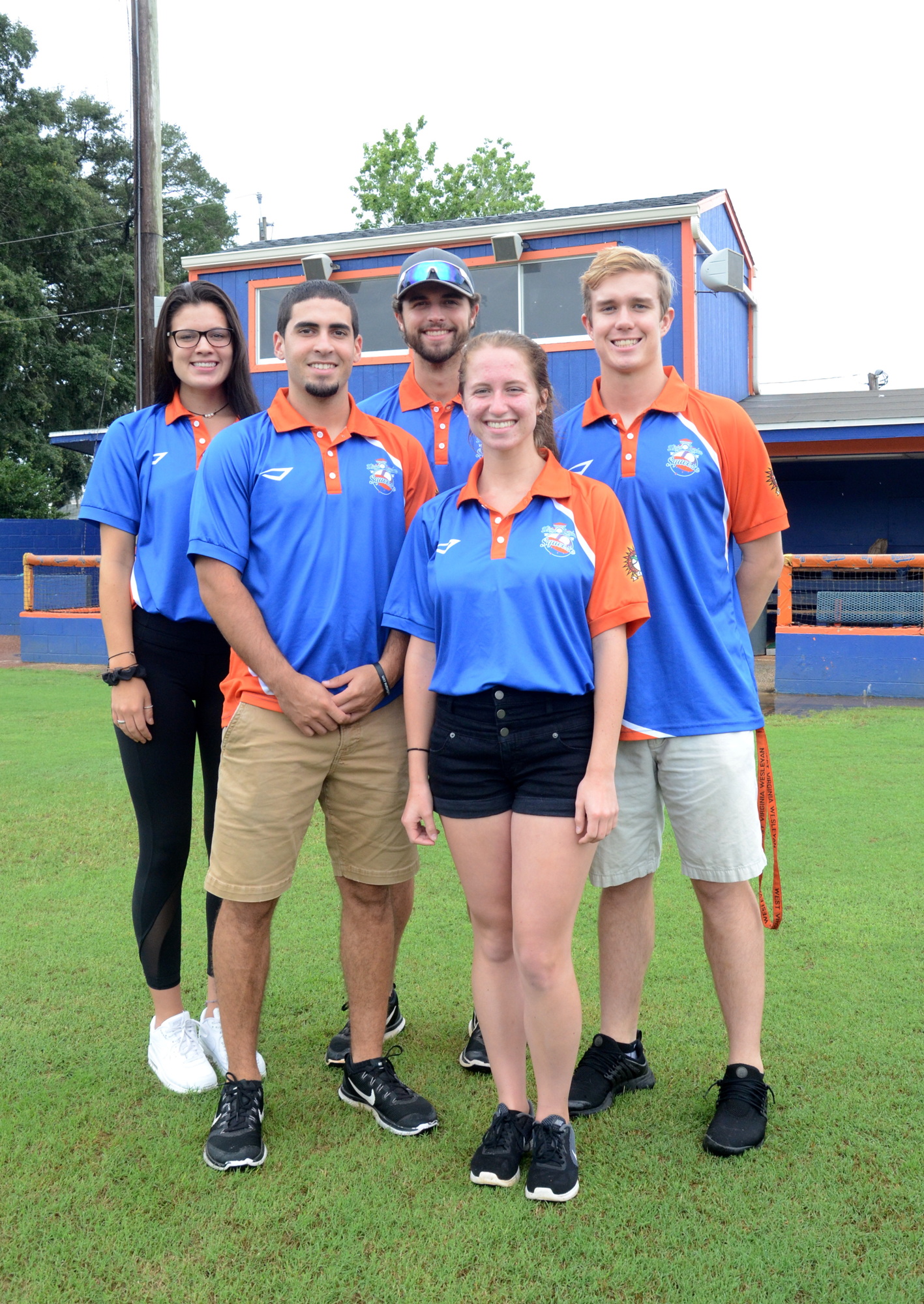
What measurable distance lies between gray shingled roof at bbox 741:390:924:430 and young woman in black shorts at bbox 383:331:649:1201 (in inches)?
423

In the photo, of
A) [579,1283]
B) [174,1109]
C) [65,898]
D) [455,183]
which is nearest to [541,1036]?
[579,1283]

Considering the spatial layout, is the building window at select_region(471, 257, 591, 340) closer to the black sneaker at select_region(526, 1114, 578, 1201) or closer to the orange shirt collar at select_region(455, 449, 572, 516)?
the orange shirt collar at select_region(455, 449, 572, 516)

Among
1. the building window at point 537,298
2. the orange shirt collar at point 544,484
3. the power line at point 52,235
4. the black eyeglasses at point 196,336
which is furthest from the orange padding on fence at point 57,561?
the power line at point 52,235

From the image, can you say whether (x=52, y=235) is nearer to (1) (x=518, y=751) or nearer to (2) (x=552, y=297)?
(2) (x=552, y=297)

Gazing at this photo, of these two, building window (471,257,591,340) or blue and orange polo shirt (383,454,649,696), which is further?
building window (471,257,591,340)

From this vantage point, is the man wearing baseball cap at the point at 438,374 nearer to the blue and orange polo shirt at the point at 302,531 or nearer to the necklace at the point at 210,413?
the blue and orange polo shirt at the point at 302,531

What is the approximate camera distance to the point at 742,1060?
271 cm

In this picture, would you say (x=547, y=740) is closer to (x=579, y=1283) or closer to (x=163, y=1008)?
(x=579, y=1283)

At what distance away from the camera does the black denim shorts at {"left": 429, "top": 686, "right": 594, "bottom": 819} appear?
2.36 metres

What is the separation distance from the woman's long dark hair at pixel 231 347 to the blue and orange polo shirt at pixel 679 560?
3.46 ft

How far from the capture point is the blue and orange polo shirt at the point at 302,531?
2.61 metres

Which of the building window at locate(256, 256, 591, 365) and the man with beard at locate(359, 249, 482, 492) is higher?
the building window at locate(256, 256, 591, 365)

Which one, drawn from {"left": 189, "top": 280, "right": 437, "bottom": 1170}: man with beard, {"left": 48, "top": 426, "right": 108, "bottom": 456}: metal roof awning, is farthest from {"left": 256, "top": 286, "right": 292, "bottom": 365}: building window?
{"left": 189, "top": 280, "right": 437, "bottom": 1170}: man with beard

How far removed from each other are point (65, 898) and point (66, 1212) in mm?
2189
